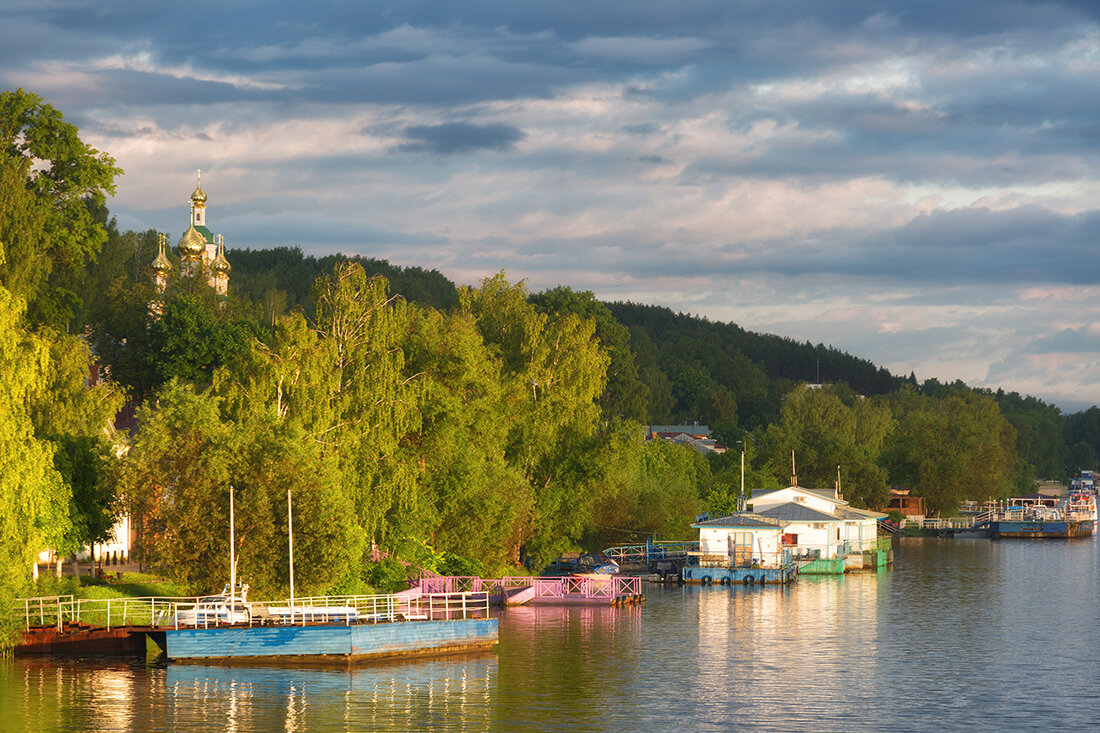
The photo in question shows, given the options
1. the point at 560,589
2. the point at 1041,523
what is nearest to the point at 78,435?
the point at 560,589

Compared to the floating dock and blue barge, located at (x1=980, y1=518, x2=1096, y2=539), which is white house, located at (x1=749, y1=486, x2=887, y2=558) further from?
blue barge, located at (x1=980, y1=518, x2=1096, y2=539)

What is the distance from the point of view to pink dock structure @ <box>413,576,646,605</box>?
70500 millimetres

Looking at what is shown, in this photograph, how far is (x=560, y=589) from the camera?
2896 inches

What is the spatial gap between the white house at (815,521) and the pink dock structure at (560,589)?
21190mm

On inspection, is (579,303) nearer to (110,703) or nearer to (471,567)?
(471,567)

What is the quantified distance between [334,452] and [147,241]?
117 metres

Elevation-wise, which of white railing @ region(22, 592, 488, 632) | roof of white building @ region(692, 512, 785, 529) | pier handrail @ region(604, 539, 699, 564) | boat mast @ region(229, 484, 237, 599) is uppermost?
boat mast @ region(229, 484, 237, 599)

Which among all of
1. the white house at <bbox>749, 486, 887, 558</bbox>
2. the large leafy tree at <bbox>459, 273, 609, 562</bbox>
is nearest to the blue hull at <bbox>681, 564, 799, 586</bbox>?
the white house at <bbox>749, 486, 887, 558</bbox>

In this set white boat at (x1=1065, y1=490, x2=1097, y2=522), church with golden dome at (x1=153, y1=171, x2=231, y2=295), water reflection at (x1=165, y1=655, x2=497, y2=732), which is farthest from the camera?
white boat at (x1=1065, y1=490, x2=1097, y2=522)

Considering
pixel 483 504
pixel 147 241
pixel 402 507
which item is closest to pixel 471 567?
pixel 483 504

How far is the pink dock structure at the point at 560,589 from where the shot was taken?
7050cm

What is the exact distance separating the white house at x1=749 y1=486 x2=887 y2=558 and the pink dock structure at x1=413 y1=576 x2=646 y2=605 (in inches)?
834

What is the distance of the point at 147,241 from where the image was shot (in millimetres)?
167125

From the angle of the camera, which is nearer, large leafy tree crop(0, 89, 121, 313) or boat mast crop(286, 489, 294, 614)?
boat mast crop(286, 489, 294, 614)
